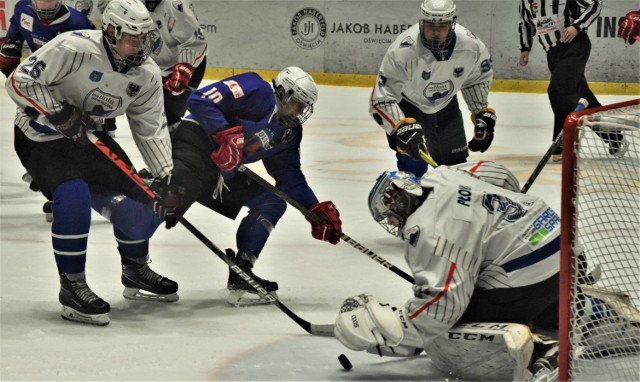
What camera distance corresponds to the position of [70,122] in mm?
3602

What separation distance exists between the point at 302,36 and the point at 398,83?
5.65 meters

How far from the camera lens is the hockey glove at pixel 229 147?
385 centimetres

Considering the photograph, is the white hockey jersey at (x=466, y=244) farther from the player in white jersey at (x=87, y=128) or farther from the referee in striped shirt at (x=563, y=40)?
the referee in striped shirt at (x=563, y=40)

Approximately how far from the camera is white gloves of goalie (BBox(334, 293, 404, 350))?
114 inches

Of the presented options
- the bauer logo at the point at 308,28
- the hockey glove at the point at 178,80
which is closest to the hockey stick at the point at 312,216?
the hockey glove at the point at 178,80

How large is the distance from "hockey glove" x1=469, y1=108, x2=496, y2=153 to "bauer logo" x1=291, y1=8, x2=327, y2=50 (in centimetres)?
556

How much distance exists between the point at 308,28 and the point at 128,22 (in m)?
6.99

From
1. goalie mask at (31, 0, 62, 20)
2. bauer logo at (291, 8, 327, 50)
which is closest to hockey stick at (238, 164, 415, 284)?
goalie mask at (31, 0, 62, 20)

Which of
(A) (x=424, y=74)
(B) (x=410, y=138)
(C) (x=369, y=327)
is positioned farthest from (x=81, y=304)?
(A) (x=424, y=74)

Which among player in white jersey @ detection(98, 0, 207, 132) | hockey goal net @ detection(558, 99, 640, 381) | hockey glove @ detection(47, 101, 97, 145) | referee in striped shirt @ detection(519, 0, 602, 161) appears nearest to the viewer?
hockey goal net @ detection(558, 99, 640, 381)

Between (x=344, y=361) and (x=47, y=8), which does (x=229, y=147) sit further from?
(x=47, y=8)

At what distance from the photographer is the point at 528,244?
2.98 m

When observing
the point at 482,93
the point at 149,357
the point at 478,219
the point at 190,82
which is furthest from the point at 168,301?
the point at 190,82

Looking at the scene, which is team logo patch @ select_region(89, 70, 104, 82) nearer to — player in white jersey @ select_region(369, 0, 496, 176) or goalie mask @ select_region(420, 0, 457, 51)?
player in white jersey @ select_region(369, 0, 496, 176)
